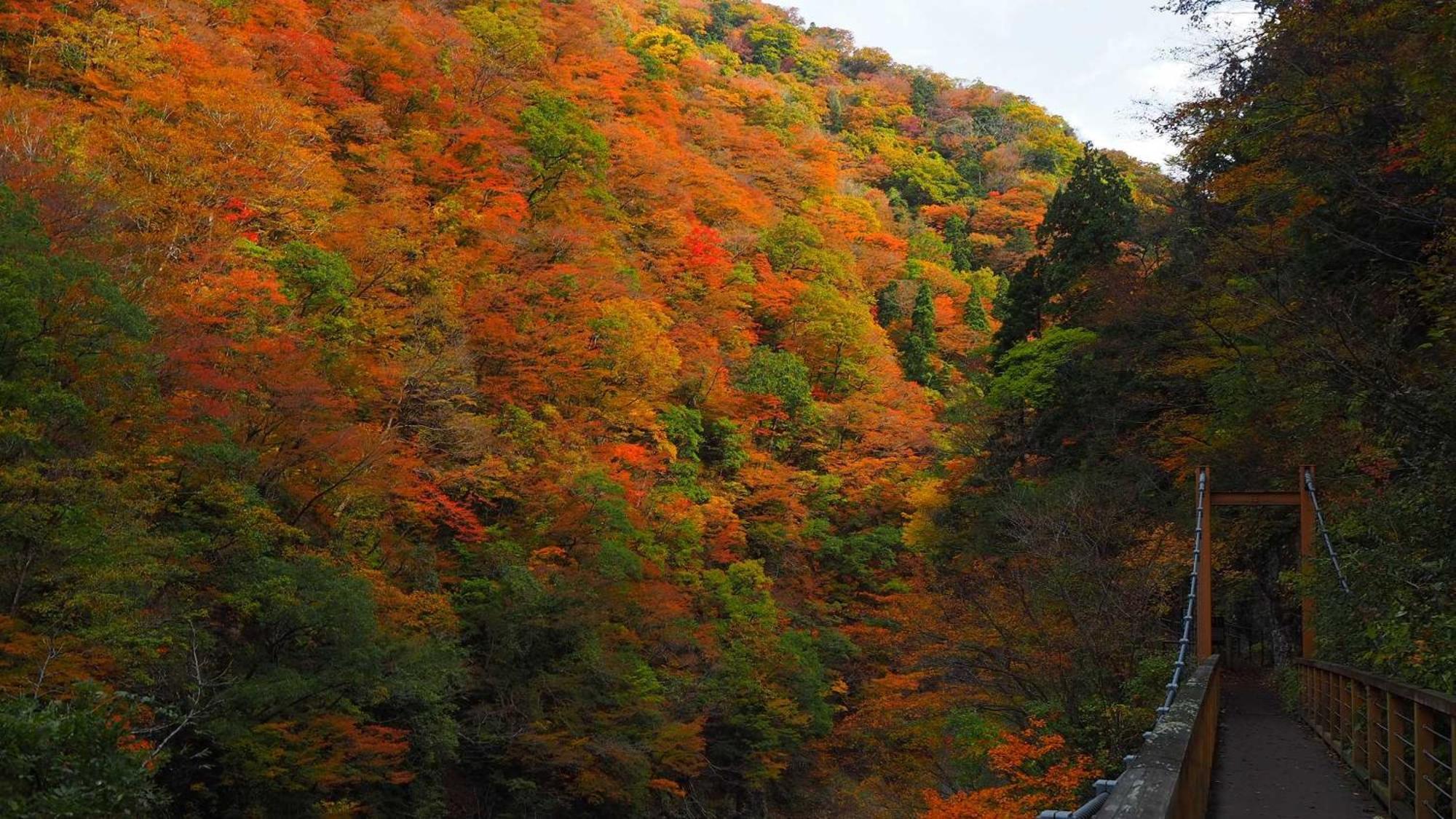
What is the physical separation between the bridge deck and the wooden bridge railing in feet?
0.46

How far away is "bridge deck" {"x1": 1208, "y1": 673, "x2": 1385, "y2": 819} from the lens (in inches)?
222

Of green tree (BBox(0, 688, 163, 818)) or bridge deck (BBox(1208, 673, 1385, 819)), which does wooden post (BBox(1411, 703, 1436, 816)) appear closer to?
bridge deck (BBox(1208, 673, 1385, 819))

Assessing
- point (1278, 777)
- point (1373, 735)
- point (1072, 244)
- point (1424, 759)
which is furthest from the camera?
point (1072, 244)

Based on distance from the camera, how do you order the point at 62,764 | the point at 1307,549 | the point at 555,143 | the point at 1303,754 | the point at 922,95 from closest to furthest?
the point at 1303,754
the point at 62,764
the point at 1307,549
the point at 555,143
the point at 922,95

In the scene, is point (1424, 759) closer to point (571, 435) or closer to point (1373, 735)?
point (1373, 735)

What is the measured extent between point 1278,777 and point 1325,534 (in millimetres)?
4250

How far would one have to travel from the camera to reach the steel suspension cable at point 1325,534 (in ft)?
28.2

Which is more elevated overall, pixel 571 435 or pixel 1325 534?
pixel 571 435

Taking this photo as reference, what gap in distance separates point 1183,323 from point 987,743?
10.1 meters

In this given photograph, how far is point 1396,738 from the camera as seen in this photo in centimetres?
523

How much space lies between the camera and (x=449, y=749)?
1698 cm

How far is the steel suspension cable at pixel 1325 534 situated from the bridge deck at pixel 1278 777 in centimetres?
137

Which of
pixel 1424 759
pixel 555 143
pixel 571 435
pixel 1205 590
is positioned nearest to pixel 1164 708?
pixel 1424 759

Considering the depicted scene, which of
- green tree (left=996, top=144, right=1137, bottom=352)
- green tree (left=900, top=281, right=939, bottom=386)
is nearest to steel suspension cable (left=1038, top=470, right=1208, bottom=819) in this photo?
green tree (left=996, top=144, right=1137, bottom=352)
